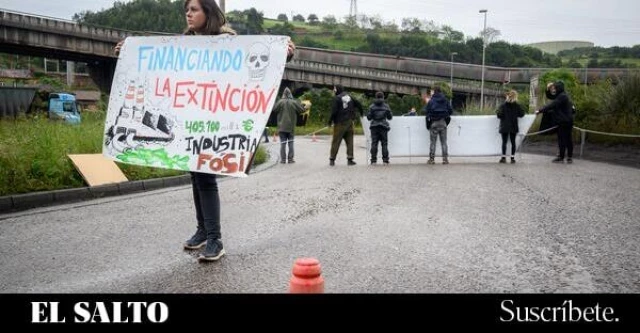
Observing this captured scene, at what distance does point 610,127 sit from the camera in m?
18.8

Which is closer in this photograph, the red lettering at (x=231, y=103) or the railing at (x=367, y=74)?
the red lettering at (x=231, y=103)

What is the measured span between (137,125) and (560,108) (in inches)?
518

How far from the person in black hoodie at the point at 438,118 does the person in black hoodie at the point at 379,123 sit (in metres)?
1.13

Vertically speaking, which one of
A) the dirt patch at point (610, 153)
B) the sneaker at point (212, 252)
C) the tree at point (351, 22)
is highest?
the tree at point (351, 22)

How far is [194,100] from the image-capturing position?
16.4 ft

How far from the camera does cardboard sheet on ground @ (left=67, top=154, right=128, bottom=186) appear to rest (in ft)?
32.4

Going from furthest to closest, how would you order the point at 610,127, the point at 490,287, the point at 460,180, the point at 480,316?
1. the point at 610,127
2. the point at 460,180
3. the point at 490,287
4. the point at 480,316

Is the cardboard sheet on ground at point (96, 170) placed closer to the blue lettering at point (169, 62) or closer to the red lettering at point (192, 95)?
the blue lettering at point (169, 62)

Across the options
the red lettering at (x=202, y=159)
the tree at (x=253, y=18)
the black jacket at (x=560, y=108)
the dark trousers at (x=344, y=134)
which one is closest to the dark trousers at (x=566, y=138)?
the black jacket at (x=560, y=108)

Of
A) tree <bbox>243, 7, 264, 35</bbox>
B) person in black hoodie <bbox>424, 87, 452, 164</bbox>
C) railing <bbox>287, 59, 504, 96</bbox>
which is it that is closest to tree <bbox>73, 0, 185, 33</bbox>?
tree <bbox>243, 7, 264, 35</bbox>

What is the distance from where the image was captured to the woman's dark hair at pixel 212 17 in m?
4.83

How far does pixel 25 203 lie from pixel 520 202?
23.9ft

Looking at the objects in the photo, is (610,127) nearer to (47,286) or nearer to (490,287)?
(490,287)

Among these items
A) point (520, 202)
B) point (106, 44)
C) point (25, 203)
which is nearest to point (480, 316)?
point (520, 202)
